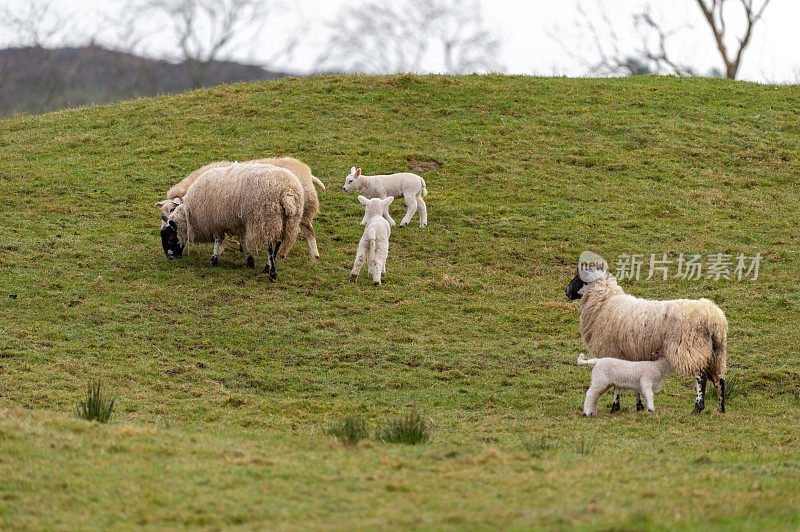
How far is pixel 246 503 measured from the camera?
5539mm

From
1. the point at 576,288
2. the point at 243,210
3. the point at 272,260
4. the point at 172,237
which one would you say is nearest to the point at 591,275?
the point at 576,288

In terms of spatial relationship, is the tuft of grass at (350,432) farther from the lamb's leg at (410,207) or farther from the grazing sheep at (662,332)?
the lamb's leg at (410,207)

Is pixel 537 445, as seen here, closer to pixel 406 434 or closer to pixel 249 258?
pixel 406 434

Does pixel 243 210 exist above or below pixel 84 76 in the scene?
below

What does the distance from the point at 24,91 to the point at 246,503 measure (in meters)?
43.3

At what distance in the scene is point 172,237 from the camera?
16828 millimetres

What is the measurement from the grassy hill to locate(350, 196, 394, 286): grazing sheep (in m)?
0.39

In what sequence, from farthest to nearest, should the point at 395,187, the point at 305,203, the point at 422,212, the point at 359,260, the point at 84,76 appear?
the point at 84,76 < the point at 422,212 < the point at 395,187 < the point at 305,203 < the point at 359,260

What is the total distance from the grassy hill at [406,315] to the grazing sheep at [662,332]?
2.12ft

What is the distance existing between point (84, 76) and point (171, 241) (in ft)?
104

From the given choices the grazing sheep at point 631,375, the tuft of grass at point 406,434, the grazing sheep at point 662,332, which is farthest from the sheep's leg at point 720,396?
the tuft of grass at point 406,434

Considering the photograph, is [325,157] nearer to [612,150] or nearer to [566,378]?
[612,150]

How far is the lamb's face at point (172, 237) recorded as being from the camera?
16594mm

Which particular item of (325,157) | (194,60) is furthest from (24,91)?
(325,157)
